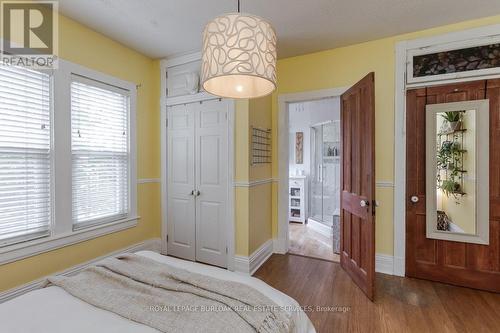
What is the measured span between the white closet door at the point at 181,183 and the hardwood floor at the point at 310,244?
148 cm

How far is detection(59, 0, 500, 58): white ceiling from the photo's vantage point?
2.12 meters

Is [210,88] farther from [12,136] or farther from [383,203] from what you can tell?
[383,203]

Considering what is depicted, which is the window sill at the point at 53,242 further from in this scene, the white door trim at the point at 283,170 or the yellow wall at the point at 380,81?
the yellow wall at the point at 380,81

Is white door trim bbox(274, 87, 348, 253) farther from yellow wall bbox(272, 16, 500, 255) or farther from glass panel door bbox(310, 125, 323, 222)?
glass panel door bbox(310, 125, 323, 222)

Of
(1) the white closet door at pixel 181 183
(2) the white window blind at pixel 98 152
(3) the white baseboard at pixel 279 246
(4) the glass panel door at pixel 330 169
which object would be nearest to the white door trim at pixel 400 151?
(3) the white baseboard at pixel 279 246

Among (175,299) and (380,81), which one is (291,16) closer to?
(380,81)

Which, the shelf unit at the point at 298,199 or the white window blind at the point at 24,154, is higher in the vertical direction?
the white window blind at the point at 24,154

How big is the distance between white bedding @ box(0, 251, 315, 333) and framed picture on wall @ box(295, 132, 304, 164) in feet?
14.1

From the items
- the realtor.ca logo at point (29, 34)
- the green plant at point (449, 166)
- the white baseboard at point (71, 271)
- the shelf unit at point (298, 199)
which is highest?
the realtor.ca logo at point (29, 34)

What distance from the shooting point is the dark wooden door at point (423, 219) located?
231 centimetres

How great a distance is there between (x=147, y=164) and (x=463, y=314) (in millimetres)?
3562

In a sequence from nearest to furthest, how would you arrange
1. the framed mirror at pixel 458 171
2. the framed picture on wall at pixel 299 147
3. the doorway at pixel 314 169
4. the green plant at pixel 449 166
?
the framed mirror at pixel 458 171 → the green plant at pixel 449 166 → the doorway at pixel 314 169 → the framed picture on wall at pixel 299 147

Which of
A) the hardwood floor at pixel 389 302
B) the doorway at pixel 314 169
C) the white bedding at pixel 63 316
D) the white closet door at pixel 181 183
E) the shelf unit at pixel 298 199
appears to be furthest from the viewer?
the shelf unit at pixel 298 199

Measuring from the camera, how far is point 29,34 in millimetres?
2047
